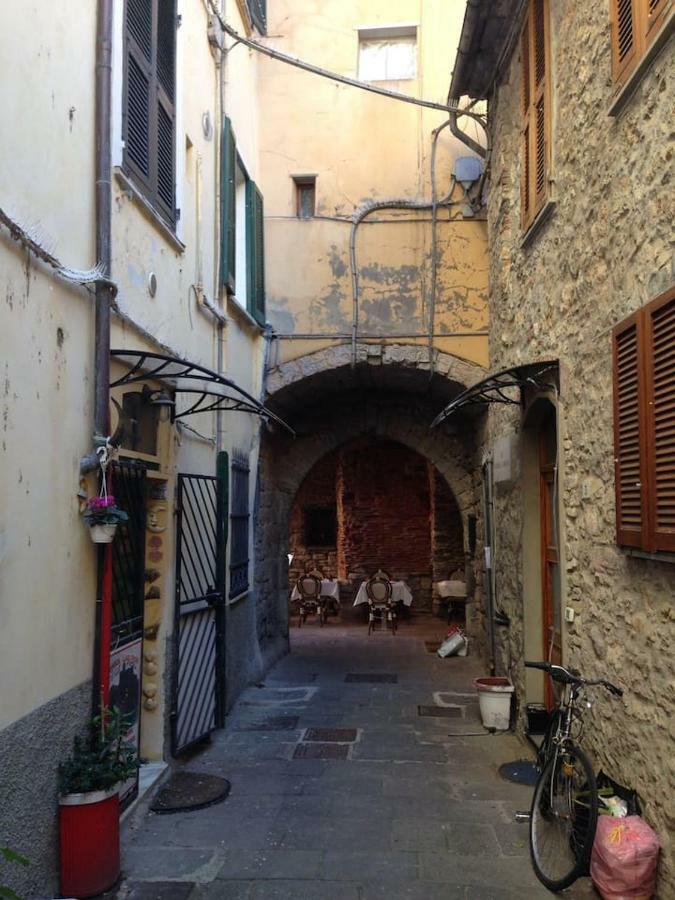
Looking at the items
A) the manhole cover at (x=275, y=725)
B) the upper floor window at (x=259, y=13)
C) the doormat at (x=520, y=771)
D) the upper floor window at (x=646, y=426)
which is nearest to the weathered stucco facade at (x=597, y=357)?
the upper floor window at (x=646, y=426)

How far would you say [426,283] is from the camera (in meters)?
8.30

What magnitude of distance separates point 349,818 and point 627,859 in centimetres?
182

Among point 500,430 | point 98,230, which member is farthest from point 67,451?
point 500,430

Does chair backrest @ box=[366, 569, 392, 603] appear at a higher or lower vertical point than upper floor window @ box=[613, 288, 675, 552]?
lower

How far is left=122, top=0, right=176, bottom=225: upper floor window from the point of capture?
448cm

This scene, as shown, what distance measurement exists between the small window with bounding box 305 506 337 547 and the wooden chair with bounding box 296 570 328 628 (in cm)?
258

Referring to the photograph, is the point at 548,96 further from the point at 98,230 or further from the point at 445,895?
the point at 445,895

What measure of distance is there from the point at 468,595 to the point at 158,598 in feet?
18.9

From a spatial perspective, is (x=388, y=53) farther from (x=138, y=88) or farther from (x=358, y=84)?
(x=138, y=88)

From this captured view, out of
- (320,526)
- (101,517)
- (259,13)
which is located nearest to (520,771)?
(101,517)

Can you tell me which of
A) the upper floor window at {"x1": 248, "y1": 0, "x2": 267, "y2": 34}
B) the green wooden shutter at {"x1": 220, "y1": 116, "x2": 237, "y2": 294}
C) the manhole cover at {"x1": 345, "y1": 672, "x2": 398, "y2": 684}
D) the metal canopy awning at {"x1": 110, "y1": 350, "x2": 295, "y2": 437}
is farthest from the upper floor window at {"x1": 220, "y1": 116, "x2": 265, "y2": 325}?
the manhole cover at {"x1": 345, "y1": 672, "x2": 398, "y2": 684}

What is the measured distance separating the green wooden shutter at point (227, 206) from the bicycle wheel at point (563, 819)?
4.53 meters

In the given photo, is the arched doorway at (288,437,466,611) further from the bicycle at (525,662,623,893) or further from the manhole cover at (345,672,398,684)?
the bicycle at (525,662,623,893)

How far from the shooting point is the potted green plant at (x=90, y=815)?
3.40 metres
